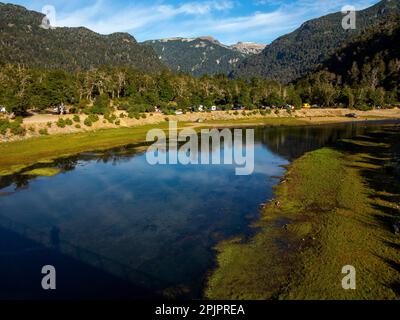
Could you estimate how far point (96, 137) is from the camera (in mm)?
91812

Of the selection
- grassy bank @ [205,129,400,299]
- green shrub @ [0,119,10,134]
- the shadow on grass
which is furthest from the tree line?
grassy bank @ [205,129,400,299]

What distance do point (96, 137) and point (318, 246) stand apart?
7640cm

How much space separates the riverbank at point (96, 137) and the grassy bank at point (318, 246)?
141ft

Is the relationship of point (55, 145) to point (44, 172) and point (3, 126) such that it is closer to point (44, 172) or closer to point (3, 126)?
point (3, 126)

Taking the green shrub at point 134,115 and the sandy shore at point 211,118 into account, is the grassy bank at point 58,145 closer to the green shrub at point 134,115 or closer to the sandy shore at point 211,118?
the sandy shore at point 211,118

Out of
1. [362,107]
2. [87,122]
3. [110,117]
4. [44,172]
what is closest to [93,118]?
[87,122]

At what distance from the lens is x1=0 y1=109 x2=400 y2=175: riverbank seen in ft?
212

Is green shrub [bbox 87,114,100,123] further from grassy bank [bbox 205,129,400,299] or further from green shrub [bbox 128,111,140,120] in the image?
grassy bank [bbox 205,129,400,299]

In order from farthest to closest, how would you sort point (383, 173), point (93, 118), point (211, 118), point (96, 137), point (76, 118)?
1. point (211, 118)
2. point (93, 118)
3. point (76, 118)
4. point (96, 137)
5. point (383, 173)

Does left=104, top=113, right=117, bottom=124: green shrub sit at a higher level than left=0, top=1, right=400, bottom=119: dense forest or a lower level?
lower

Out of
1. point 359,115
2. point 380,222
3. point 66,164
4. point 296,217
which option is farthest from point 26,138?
point 359,115

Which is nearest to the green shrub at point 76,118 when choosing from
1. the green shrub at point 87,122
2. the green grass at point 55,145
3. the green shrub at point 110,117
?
the green shrub at point 87,122

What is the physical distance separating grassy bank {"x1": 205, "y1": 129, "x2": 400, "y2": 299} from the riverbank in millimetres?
43093
